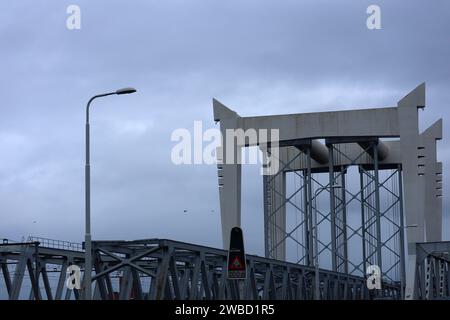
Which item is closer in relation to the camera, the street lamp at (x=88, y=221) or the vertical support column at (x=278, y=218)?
the street lamp at (x=88, y=221)

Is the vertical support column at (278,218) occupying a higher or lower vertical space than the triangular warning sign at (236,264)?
higher

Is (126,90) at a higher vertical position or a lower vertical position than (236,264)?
higher

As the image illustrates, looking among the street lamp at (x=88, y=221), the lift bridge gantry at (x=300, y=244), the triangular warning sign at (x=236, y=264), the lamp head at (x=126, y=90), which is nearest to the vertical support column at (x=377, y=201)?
the lift bridge gantry at (x=300, y=244)

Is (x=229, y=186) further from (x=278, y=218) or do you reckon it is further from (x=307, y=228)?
(x=278, y=218)

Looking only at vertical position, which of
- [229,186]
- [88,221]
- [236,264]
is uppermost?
[229,186]

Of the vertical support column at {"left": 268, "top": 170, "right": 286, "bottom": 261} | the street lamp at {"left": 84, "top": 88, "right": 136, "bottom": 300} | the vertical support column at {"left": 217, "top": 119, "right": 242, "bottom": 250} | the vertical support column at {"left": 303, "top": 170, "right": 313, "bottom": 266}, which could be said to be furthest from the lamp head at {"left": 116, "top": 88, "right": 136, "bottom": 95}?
the vertical support column at {"left": 268, "top": 170, "right": 286, "bottom": 261}

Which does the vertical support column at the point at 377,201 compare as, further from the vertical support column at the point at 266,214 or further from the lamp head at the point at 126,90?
the lamp head at the point at 126,90

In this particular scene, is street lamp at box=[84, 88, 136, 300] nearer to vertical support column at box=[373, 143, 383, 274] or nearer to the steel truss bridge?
the steel truss bridge

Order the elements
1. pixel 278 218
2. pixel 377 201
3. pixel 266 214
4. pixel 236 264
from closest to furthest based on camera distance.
→ pixel 236 264, pixel 377 201, pixel 266 214, pixel 278 218

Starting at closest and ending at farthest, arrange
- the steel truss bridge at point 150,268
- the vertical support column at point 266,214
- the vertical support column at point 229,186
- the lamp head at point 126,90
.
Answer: the lamp head at point 126,90 → the steel truss bridge at point 150,268 → the vertical support column at point 229,186 → the vertical support column at point 266,214

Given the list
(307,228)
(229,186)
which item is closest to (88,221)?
(229,186)

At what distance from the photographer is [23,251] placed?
150 ft
